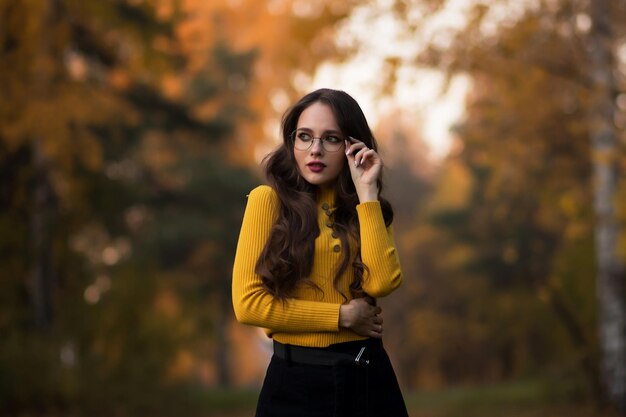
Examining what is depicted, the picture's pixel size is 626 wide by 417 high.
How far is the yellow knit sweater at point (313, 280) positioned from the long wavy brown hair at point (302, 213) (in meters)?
0.03

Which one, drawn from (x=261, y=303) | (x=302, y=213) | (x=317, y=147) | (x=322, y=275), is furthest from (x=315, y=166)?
(x=261, y=303)

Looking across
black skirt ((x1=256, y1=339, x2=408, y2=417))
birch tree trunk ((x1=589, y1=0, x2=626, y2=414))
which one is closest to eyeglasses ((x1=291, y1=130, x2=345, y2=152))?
black skirt ((x1=256, y1=339, x2=408, y2=417))

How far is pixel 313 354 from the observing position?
296cm

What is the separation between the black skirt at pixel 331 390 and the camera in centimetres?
290

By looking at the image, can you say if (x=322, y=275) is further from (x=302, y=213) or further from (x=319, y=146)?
(x=319, y=146)

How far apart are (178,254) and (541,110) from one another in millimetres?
13518

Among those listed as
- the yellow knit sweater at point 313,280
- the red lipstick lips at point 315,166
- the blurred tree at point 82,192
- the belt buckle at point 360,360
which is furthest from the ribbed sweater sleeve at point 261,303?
the blurred tree at point 82,192

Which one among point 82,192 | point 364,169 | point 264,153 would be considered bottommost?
point 364,169

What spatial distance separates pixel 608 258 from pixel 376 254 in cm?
833

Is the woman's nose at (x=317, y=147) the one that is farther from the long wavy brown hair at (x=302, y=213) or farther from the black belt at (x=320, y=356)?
the black belt at (x=320, y=356)

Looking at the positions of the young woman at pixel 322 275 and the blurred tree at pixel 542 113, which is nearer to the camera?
the young woman at pixel 322 275

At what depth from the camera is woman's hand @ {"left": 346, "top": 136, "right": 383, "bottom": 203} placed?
3.08 meters

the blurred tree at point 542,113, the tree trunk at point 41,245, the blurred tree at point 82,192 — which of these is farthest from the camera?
the tree trunk at point 41,245

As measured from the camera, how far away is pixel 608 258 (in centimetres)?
1072
